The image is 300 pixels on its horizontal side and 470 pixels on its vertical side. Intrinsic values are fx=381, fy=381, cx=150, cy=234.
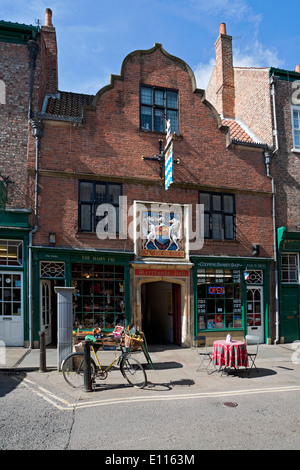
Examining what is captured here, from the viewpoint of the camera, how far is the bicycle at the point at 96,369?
8.56 metres

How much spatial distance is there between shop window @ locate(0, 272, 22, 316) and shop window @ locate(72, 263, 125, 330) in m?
1.82

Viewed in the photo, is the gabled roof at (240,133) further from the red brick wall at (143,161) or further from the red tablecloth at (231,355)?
the red tablecloth at (231,355)

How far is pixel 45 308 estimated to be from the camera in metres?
13.3

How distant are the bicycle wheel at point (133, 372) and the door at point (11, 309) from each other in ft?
15.0

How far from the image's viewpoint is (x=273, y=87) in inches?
635

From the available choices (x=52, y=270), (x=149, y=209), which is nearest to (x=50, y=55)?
(x=149, y=209)

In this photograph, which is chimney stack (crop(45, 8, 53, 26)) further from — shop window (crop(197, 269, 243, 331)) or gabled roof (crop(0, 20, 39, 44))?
shop window (crop(197, 269, 243, 331))

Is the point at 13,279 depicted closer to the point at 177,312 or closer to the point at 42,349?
the point at 42,349

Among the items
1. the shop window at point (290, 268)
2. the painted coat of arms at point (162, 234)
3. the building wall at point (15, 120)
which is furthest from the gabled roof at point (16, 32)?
the shop window at point (290, 268)

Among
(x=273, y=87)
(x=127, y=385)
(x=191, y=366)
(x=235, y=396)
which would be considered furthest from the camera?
(x=273, y=87)

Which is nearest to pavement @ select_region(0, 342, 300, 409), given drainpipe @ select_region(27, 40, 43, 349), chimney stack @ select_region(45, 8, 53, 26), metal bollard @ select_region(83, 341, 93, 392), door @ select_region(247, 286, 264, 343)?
metal bollard @ select_region(83, 341, 93, 392)

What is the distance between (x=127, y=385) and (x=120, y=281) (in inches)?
202
